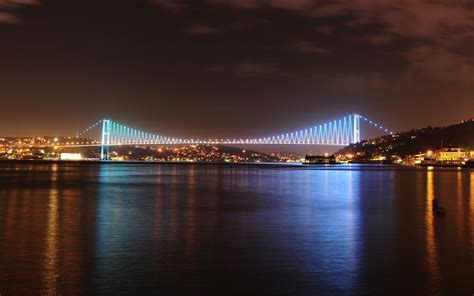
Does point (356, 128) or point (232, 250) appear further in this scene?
point (356, 128)

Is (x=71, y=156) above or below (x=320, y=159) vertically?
above

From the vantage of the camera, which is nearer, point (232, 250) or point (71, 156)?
point (232, 250)

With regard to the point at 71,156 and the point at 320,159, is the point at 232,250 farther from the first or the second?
the point at 71,156

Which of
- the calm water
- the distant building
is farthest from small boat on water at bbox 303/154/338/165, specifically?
the calm water

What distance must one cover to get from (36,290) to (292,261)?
4.27m

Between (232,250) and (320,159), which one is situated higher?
(320,159)

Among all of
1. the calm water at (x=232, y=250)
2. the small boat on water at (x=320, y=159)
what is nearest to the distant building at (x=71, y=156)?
the small boat on water at (x=320, y=159)

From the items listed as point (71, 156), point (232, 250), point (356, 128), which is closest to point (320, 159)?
point (356, 128)

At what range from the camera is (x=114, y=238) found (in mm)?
11891

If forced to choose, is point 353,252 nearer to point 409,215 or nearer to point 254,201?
point 409,215

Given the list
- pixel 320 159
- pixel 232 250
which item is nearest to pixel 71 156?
pixel 320 159

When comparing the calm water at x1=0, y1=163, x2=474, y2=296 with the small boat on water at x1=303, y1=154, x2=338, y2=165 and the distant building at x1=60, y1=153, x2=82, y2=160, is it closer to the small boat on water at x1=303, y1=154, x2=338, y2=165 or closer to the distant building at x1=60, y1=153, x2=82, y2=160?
the small boat on water at x1=303, y1=154, x2=338, y2=165

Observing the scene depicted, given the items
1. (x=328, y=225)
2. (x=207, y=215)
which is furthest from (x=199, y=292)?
(x=207, y=215)

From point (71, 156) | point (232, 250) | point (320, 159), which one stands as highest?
point (71, 156)
